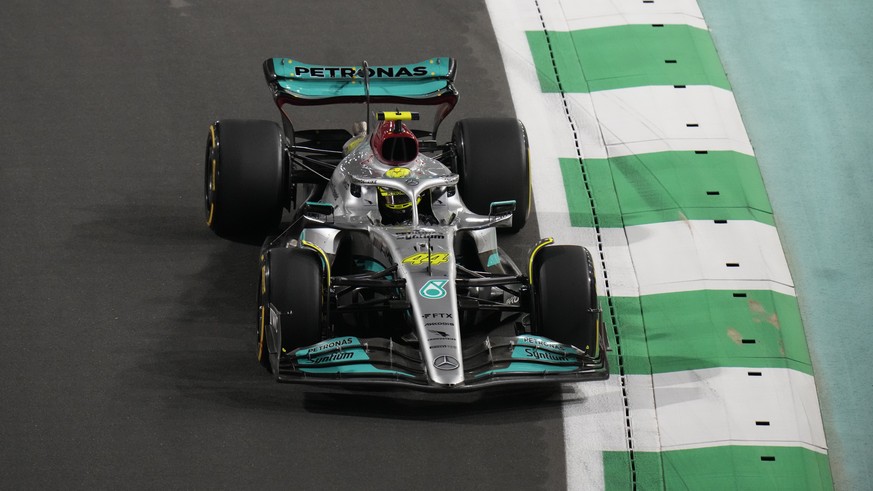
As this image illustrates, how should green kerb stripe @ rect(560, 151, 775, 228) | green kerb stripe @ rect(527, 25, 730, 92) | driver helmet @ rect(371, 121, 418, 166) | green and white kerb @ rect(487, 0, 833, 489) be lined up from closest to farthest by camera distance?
1. green and white kerb @ rect(487, 0, 833, 489)
2. driver helmet @ rect(371, 121, 418, 166)
3. green kerb stripe @ rect(560, 151, 775, 228)
4. green kerb stripe @ rect(527, 25, 730, 92)

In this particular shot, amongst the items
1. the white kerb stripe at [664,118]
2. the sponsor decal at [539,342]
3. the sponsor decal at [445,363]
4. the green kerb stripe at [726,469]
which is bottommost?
the green kerb stripe at [726,469]

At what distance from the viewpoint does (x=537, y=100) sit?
11.5 meters

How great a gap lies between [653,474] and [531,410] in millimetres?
796

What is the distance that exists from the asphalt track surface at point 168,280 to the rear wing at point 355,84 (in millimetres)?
1068

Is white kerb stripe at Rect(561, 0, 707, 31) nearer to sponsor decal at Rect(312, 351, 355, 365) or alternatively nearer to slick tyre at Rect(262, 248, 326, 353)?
slick tyre at Rect(262, 248, 326, 353)

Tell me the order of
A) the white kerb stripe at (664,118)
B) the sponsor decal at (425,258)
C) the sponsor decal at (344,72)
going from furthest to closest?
the white kerb stripe at (664,118) < the sponsor decal at (344,72) < the sponsor decal at (425,258)

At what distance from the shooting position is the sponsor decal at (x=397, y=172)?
9.05 meters

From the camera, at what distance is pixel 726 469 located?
845 cm

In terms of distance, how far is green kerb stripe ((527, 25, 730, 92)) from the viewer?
11719 mm

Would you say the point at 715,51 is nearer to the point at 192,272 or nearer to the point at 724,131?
the point at 724,131

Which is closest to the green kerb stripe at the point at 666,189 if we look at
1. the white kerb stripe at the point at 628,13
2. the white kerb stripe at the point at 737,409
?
the white kerb stripe at the point at 737,409

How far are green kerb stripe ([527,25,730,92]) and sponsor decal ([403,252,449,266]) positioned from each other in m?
3.42

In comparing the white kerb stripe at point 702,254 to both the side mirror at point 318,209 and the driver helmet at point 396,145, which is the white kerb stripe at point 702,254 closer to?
the driver helmet at point 396,145

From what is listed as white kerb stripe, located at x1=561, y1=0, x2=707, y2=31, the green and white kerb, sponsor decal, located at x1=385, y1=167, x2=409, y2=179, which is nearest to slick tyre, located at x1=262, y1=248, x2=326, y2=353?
sponsor decal, located at x1=385, y1=167, x2=409, y2=179
